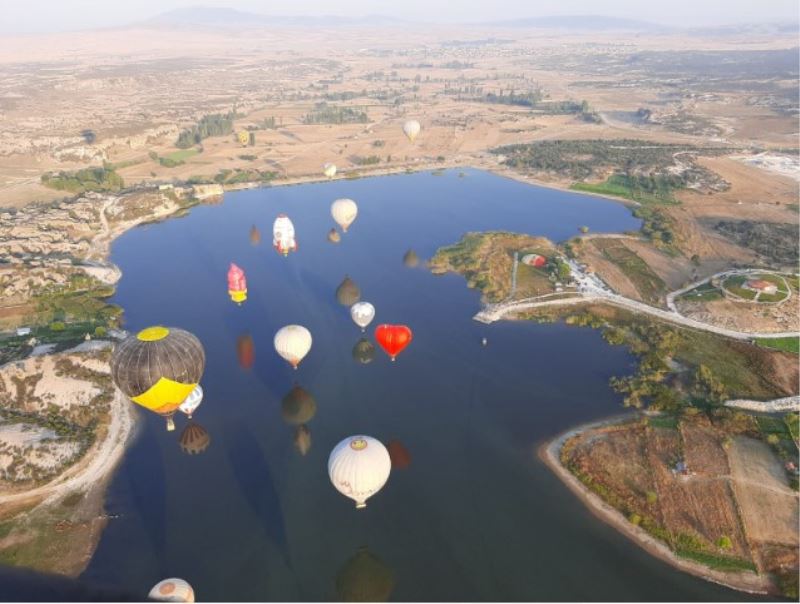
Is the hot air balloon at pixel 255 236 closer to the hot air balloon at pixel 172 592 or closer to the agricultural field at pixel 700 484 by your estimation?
the agricultural field at pixel 700 484

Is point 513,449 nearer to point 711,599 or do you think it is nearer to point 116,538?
point 711,599

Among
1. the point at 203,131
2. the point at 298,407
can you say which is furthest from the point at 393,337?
the point at 203,131

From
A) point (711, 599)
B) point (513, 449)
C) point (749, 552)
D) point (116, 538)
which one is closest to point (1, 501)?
point (116, 538)

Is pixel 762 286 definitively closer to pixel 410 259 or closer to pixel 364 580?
pixel 410 259

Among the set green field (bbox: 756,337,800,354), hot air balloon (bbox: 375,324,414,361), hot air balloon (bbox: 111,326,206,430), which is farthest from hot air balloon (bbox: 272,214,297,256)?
green field (bbox: 756,337,800,354)

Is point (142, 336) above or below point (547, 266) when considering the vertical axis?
above

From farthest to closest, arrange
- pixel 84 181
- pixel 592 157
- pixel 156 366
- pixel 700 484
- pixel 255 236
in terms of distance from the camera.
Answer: pixel 592 157 → pixel 84 181 → pixel 255 236 → pixel 700 484 → pixel 156 366
